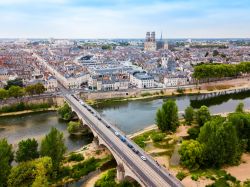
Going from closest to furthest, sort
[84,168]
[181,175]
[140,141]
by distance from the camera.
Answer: [181,175], [84,168], [140,141]

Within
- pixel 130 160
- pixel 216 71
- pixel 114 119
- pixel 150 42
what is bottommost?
pixel 114 119

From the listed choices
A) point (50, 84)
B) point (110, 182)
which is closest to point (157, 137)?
point (110, 182)

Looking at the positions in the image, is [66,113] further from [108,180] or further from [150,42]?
[150,42]

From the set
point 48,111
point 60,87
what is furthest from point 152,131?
point 60,87

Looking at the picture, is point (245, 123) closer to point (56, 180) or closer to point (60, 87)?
point (56, 180)

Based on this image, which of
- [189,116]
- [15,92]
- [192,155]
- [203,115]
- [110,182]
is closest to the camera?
[110,182]

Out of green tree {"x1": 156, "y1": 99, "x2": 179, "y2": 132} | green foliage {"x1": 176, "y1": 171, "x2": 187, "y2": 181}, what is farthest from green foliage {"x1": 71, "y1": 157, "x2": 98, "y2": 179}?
green tree {"x1": 156, "y1": 99, "x2": 179, "y2": 132}

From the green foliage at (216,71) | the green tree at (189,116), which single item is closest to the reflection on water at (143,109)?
the green tree at (189,116)
